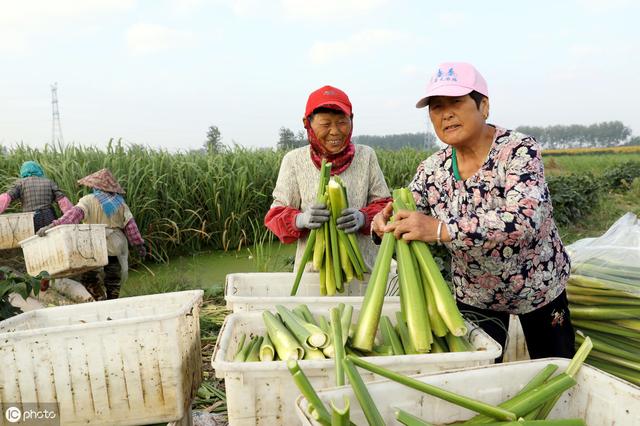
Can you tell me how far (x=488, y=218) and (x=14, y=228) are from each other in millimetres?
5679

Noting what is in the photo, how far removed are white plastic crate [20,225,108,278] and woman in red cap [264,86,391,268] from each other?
2.57 metres

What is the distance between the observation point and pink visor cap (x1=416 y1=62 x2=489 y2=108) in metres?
1.56

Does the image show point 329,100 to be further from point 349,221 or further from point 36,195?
point 36,195

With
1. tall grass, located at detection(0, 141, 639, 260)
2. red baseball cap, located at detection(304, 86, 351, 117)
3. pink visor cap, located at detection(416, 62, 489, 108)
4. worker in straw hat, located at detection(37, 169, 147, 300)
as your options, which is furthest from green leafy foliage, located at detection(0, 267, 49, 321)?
tall grass, located at detection(0, 141, 639, 260)

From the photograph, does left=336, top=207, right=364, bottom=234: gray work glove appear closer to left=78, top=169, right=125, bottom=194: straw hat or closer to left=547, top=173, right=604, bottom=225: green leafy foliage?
left=78, top=169, right=125, bottom=194: straw hat

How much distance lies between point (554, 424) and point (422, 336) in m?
0.42

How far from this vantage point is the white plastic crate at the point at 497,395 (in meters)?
1.18

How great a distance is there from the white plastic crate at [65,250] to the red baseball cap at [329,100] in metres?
2.91

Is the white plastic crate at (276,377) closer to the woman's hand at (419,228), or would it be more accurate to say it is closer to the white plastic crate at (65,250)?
the woman's hand at (419,228)

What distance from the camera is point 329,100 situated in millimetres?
2270

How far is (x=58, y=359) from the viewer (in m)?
1.59

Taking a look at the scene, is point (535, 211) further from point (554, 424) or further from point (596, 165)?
point (596, 165)

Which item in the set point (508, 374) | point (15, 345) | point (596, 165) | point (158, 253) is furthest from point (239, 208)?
point (596, 165)

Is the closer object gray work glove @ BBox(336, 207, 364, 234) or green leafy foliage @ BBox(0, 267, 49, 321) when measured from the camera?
gray work glove @ BBox(336, 207, 364, 234)
